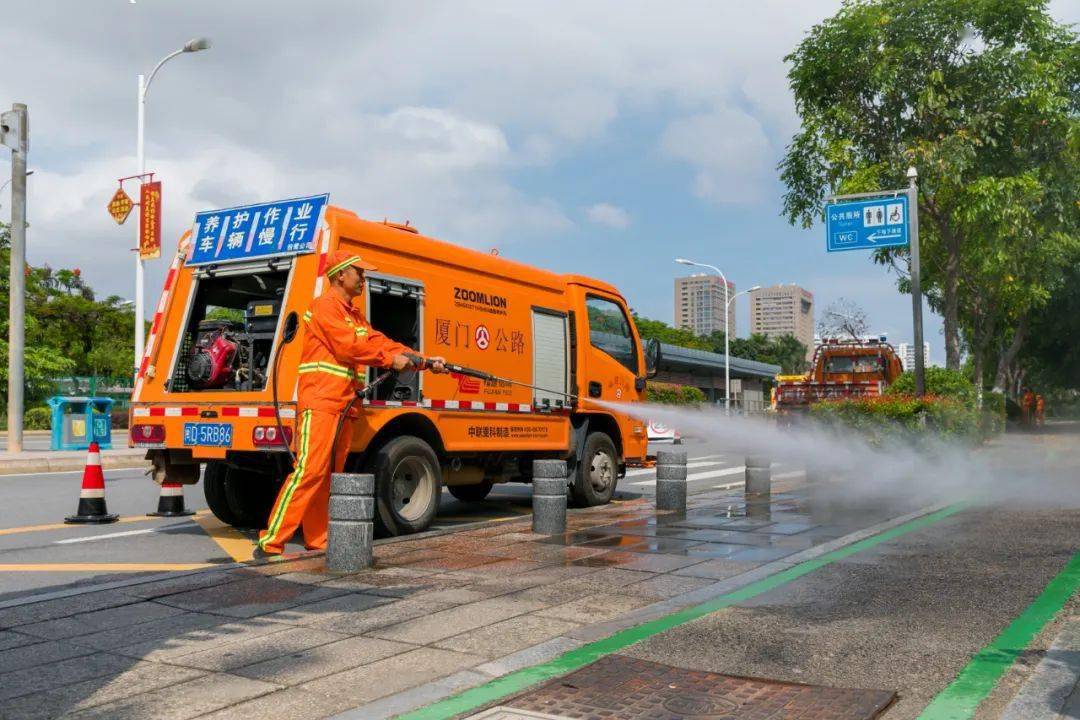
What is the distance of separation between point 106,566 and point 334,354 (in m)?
2.33

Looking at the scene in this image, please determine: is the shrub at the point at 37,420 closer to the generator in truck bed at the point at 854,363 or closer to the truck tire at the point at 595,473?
the generator in truck bed at the point at 854,363

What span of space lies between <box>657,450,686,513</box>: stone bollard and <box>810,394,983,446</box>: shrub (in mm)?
7974

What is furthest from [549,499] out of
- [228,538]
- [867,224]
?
[867,224]

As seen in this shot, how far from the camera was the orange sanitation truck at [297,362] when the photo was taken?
7.87 metres

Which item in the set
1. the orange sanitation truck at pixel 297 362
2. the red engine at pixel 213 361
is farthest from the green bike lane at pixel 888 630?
the red engine at pixel 213 361

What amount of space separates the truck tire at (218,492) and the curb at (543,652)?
5017mm

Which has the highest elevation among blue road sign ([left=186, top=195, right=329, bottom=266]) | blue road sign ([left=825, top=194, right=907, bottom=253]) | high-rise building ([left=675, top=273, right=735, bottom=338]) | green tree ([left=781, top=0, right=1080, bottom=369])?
high-rise building ([left=675, top=273, right=735, bottom=338])

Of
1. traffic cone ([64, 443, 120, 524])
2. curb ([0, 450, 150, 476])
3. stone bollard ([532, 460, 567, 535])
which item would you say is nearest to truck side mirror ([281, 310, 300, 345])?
stone bollard ([532, 460, 567, 535])

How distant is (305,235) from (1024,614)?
580 centimetres

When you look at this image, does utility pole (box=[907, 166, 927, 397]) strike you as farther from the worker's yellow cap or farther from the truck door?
the worker's yellow cap

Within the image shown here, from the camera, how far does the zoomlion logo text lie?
9.23 meters

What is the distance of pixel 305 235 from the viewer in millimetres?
7891

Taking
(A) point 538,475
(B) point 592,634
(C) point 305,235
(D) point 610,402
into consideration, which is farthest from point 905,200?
(B) point 592,634

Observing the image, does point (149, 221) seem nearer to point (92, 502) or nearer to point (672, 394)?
point (92, 502)
